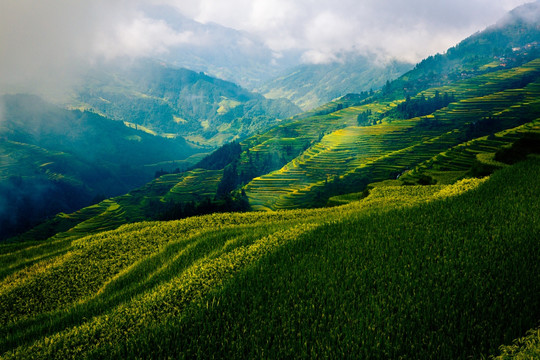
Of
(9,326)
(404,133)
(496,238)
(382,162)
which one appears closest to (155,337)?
(9,326)

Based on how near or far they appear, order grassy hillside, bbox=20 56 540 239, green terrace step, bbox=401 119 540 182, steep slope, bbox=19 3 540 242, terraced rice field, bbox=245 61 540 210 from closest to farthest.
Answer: green terrace step, bbox=401 119 540 182, grassy hillside, bbox=20 56 540 239, steep slope, bbox=19 3 540 242, terraced rice field, bbox=245 61 540 210

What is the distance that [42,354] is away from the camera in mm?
7461

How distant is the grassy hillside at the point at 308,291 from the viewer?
23.1 feet

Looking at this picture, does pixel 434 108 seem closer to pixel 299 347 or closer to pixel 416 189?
pixel 416 189

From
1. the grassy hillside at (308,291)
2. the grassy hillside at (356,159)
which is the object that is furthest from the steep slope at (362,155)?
the grassy hillside at (308,291)

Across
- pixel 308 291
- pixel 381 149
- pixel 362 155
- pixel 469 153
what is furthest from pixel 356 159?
pixel 308 291

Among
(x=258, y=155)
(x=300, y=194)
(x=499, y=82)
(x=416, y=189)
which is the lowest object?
(x=300, y=194)

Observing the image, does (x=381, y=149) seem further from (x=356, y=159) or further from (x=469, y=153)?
(x=469, y=153)

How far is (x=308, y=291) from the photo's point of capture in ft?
29.5

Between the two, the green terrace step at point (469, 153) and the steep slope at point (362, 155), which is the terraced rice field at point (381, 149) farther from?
the green terrace step at point (469, 153)

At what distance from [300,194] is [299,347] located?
81.3 metres

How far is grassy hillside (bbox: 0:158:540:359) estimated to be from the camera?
23.1 feet

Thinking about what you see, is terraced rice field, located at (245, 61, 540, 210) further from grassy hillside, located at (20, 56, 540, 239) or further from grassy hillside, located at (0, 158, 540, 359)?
grassy hillside, located at (0, 158, 540, 359)

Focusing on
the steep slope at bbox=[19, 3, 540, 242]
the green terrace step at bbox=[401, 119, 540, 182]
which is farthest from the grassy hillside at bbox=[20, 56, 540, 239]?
the steep slope at bbox=[19, 3, 540, 242]
